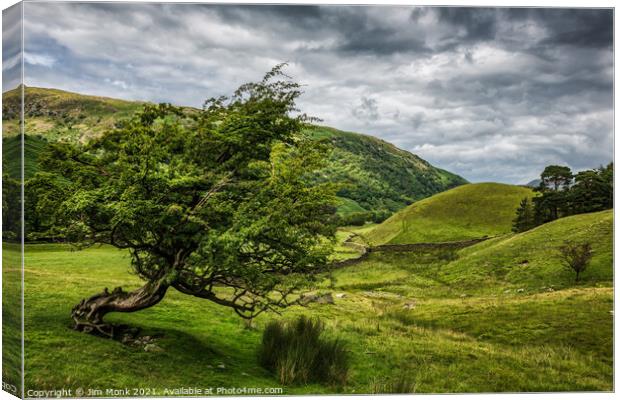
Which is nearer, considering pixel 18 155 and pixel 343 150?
pixel 18 155

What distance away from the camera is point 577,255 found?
15000 millimetres

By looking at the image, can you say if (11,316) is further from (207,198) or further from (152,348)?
(207,198)

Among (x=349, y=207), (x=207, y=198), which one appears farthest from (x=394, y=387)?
(x=207, y=198)

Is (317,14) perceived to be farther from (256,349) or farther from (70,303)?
(70,303)

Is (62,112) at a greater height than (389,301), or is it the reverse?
(62,112)

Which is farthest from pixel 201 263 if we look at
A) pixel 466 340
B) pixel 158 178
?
pixel 466 340

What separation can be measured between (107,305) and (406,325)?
8.95m

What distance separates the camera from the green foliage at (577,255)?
14.8m

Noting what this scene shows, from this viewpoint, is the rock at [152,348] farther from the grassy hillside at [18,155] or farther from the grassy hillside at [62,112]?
the grassy hillside at [62,112]

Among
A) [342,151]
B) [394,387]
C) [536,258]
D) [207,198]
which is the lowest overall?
[394,387]

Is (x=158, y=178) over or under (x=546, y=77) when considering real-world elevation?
under

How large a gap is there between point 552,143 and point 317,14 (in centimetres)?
811

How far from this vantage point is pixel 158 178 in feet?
34.6

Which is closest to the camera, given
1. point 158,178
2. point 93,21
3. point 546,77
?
point 158,178
